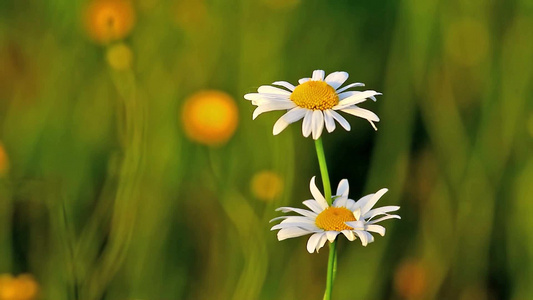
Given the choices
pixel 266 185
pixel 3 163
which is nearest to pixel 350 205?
pixel 266 185

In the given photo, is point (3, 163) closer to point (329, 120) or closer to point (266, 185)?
point (266, 185)

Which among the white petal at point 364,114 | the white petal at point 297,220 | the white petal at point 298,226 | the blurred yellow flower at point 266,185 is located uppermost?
the white petal at point 364,114

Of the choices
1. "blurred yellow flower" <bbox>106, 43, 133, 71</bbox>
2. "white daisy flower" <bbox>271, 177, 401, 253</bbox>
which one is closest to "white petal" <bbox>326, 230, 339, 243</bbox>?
"white daisy flower" <bbox>271, 177, 401, 253</bbox>

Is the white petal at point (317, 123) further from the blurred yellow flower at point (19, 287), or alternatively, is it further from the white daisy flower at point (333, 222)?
the blurred yellow flower at point (19, 287)

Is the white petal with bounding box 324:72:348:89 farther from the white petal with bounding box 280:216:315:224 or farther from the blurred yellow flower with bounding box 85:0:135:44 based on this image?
the blurred yellow flower with bounding box 85:0:135:44

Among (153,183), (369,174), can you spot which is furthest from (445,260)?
Result: (153,183)

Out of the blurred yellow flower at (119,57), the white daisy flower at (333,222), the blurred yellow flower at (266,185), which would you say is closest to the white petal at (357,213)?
the white daisy flower at (333,222)
